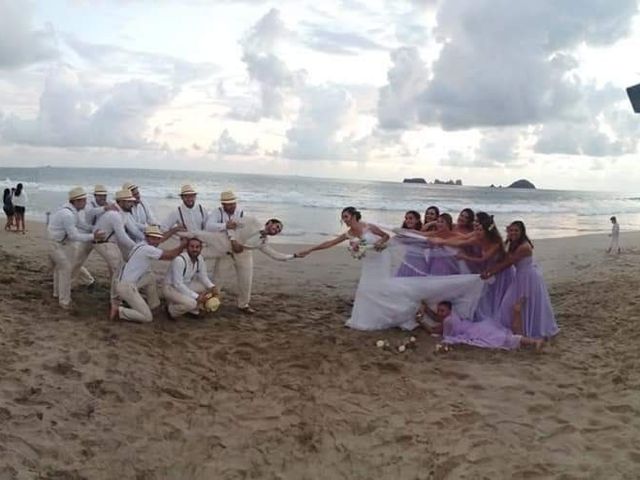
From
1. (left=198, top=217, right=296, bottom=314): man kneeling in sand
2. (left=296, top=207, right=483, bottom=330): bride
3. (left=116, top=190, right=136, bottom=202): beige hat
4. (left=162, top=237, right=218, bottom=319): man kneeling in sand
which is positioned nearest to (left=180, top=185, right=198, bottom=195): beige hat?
(left=198, top=217, right=296, bottom=314): man kneeling in sand

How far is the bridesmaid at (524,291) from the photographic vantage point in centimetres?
811

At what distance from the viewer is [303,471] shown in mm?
5293

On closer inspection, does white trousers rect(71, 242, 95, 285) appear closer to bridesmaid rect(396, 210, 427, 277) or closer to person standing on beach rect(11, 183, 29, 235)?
bridesmaid rect(396, 210, 427, 277)

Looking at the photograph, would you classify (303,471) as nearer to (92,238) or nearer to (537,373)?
(537,373)

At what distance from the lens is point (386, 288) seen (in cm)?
861

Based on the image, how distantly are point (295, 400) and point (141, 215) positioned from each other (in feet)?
14.9

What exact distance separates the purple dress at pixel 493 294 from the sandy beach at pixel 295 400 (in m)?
0.77

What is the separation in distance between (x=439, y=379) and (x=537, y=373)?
1.08 meters

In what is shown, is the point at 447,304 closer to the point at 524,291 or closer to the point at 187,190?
the point at 524,291

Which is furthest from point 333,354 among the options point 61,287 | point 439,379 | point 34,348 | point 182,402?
point 61,287

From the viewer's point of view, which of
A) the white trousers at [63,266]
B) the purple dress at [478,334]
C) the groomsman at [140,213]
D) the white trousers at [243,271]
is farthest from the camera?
the groomsman at [140,213]

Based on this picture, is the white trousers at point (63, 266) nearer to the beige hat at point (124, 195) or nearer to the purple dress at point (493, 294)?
the beige hat at point (124, 195)

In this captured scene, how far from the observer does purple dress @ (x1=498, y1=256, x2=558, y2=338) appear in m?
8.12

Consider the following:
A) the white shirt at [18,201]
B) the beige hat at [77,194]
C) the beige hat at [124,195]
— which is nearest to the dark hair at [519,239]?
the beige hat at [124,195]
